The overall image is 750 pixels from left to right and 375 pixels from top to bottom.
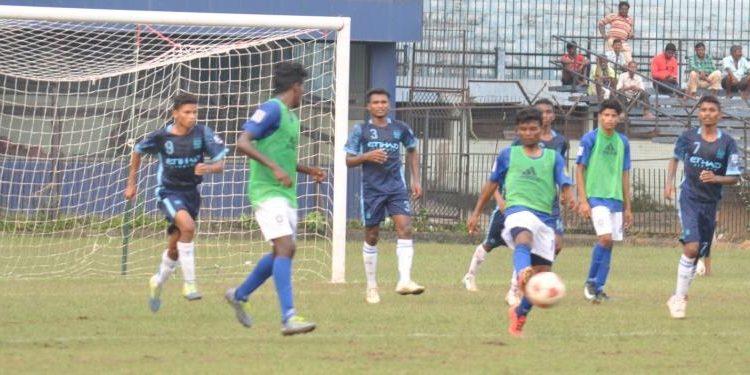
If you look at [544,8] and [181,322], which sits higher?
[544,8]

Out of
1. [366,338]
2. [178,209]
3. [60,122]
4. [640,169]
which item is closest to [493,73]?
[640,169]

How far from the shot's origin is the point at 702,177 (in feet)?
41.6

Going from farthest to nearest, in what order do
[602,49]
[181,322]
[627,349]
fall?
[602,49] → [181,322] → [627,349]

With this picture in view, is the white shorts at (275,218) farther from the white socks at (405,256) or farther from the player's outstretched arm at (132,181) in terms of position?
the white socks at (405,256)

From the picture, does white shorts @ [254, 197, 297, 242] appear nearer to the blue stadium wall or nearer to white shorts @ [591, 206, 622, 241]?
white shorts @ [591, 206, 622, 241]

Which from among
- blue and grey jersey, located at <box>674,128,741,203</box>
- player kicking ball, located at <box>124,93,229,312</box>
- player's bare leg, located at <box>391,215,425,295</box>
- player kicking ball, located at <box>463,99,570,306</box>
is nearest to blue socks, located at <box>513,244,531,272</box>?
player kicking ball, located at <box>463,99,570,306</box>

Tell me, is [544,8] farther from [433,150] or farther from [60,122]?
[60,122]

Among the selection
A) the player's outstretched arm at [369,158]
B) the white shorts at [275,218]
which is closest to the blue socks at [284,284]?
the white shorts at [275,218]

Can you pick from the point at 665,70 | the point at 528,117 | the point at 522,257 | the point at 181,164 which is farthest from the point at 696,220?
the point at 665,70

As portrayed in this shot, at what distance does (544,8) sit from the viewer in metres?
36.0

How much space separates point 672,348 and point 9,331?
15.7 ft

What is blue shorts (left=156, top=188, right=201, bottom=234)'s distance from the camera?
13.0 metres

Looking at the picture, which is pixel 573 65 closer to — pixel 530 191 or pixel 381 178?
pixel 381 178

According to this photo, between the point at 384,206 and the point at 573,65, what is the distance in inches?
723
